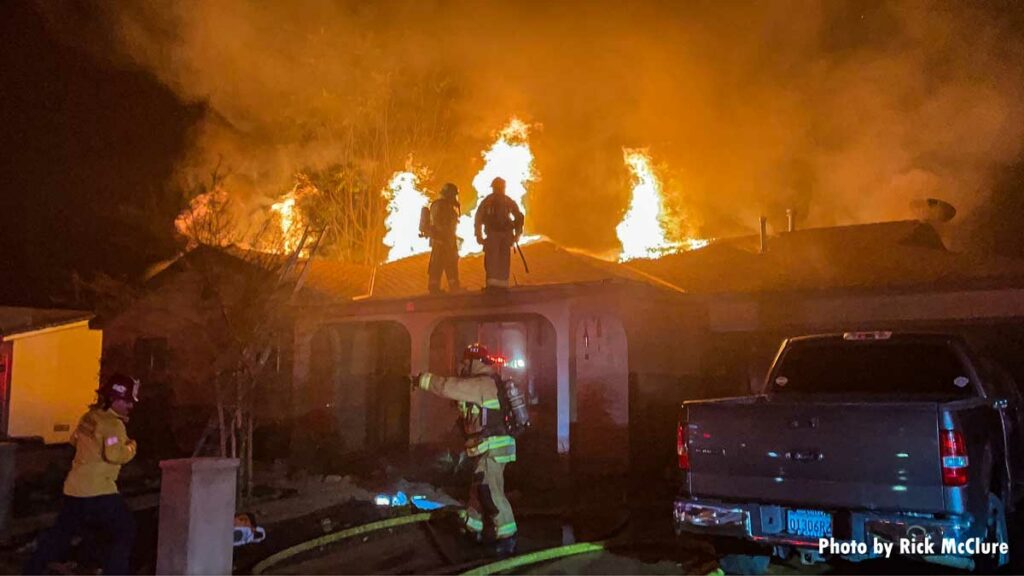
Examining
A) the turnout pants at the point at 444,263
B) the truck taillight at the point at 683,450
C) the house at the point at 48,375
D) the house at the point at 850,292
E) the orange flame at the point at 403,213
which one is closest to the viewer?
the truck taillight at the point at 683,450

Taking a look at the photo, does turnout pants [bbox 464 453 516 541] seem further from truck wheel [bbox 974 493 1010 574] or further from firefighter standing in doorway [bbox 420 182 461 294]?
firefighter standing in doorway [bbox 420 182 461 294]

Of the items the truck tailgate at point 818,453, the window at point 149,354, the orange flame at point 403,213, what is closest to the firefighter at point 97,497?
the truck tailgate at point 818,453

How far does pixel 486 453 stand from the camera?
669cm

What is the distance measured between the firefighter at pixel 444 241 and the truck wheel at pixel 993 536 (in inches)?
329

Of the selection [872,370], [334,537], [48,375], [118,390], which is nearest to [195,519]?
[118,390]

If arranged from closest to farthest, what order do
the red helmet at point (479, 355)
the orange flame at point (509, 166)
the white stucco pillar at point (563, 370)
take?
1. the red helmet at point (479, 355)
2. the white stucco pillar at point (563, 370)
3. the orange flame at point (509, 166)

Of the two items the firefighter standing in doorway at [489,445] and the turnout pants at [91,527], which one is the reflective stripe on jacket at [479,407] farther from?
the turnout pants at [91,527]

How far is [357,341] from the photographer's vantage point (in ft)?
46.3

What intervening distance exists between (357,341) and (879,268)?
343 inches

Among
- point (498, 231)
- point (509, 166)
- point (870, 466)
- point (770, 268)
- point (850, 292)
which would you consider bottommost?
point (870, 466)

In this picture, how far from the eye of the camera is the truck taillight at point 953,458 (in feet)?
14.6

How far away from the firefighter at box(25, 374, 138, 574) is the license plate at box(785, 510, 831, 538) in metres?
4.60

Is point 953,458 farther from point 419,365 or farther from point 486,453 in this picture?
point 419,365

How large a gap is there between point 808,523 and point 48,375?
65.0 ft
